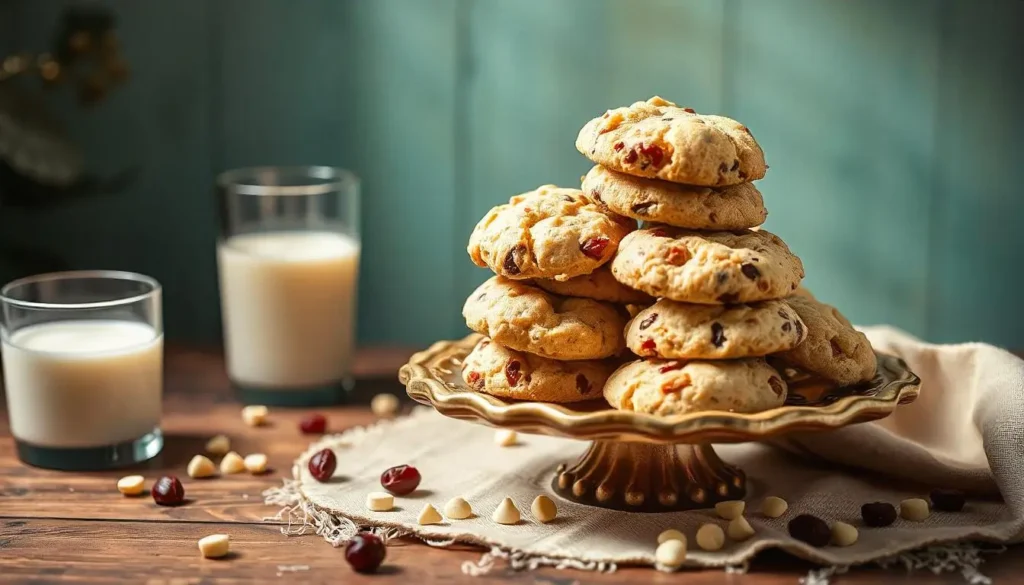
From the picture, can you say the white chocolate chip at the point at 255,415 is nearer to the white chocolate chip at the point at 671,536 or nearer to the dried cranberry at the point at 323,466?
the dried cranberry at the point at 323,466

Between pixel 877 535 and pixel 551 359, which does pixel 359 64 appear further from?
pixel 877 535

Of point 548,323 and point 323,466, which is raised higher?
point 548,323

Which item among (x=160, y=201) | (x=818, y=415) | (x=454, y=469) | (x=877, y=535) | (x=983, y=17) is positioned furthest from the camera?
(x=160, y=201)

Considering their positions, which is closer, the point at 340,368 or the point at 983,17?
the point at 340,368

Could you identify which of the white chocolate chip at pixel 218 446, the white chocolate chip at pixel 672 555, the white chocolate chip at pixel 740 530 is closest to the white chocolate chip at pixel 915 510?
the white chocolate chip at pixel 740 530

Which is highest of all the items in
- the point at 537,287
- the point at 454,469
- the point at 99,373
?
the point at 537,287

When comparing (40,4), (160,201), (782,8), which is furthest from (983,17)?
(40,4)

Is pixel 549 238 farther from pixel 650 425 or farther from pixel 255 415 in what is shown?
pixel 255 415

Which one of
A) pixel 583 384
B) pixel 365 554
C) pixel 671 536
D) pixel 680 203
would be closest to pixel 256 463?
pixel 365 554
